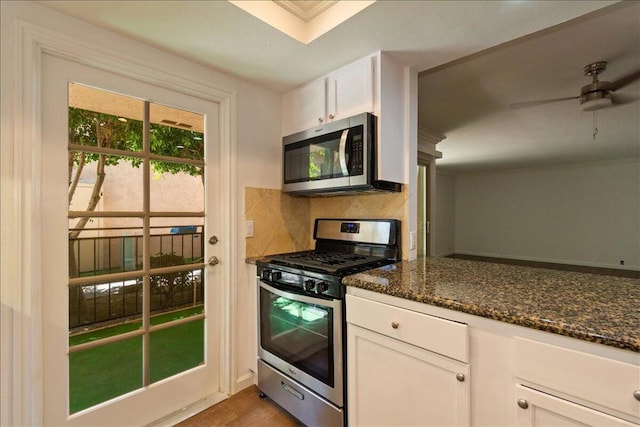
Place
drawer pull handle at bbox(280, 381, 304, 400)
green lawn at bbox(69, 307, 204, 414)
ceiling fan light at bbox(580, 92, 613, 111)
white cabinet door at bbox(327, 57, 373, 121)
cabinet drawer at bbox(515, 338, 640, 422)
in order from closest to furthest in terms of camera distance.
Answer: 1. cabinet drawer at bbox(515, 338, 640, 422)
2. green lawn at bbox(69, 307, 204, 414)
3. drawer pull handle at bbox(280, 381, 304, 400)
4. white cabinet door at bbox(327, 57, 373, 121)
5. ceiling fan light at bbox(580, 92, 613, 111)

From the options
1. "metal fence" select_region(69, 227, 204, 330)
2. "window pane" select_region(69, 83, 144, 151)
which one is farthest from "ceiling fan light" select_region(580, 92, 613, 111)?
"window pane" select_region(69, 83, 144, 151)

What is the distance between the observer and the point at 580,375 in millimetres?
839

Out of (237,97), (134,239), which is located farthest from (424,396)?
(237,97)

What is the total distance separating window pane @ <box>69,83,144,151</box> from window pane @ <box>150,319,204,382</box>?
1.12 meters

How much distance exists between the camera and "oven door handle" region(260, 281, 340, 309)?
4.81 ft

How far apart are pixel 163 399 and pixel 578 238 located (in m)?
8.68

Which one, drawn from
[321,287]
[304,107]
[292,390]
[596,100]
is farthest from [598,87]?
[292,390]

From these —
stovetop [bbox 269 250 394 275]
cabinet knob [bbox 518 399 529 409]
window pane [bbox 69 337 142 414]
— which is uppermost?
stovetop [bbox 269 250 394 275]

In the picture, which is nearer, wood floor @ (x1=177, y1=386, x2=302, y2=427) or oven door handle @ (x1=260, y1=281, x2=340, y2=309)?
oven door handle @ (x1=260, y1=281, x2=340, y2=309)

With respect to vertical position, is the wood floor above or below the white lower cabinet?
below

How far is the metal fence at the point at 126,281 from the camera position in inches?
58.4

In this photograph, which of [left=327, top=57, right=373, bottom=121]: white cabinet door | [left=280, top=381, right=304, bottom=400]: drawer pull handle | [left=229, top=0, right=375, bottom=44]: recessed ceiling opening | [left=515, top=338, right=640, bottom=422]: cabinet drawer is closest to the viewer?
[left=515, top=338, right=640, bottom=422]: cabinet drawer

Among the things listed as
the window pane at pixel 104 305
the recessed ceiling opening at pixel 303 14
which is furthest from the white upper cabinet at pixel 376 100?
the window pane at pixel 104 305

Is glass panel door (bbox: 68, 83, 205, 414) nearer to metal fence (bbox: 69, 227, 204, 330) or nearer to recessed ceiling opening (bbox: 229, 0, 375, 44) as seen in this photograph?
metal fence (bbox: 69, 227, 204, 330)
